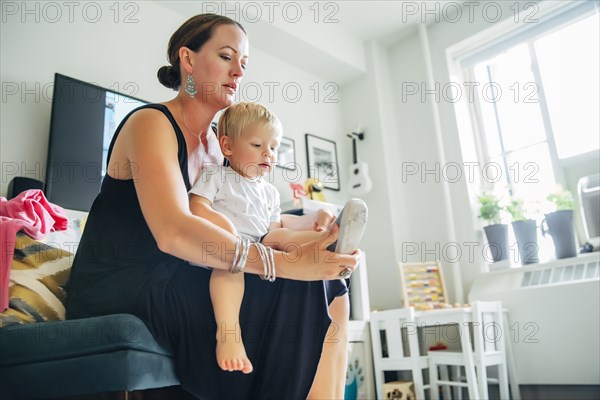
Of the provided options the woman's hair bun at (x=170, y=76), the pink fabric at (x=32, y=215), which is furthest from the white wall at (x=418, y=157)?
the woman's hair bun at (x=170, y=76)

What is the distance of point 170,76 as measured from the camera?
1229 millimetres

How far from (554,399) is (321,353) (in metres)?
2.29

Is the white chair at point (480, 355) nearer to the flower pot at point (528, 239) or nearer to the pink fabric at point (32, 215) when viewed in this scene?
the flower pot at point (528, 239)

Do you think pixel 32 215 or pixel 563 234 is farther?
pixel 563 234

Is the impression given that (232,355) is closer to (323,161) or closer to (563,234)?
(563,234)

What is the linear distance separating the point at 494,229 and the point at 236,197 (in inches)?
97.7

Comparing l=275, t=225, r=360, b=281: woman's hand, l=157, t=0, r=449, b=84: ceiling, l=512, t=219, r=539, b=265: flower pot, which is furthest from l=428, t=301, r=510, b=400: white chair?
l=157, t=0, r=449, b=84: ceiling

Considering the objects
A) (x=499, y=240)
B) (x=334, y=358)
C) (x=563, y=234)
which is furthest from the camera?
(x=499, y=240)

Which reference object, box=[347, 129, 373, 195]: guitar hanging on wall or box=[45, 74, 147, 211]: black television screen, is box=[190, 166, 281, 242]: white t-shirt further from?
box=[347, 129, 373, 195]: guitar hanging on wall

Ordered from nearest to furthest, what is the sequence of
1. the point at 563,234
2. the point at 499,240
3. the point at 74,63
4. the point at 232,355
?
1. the point at 232,355
2. the point at 74,63
3. the point at 563,234
4. the point at 499,240

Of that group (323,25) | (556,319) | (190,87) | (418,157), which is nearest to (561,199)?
(556,319)

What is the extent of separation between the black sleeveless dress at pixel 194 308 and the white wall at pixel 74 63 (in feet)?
4.66

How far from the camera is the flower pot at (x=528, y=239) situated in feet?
9.93

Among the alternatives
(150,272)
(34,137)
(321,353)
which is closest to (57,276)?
(150,272)
